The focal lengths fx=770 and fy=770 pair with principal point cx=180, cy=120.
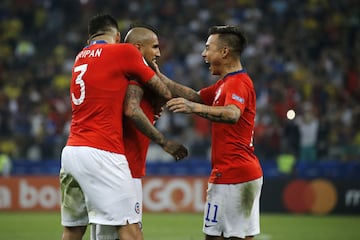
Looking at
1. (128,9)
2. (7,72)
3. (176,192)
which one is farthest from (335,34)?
(7,72)

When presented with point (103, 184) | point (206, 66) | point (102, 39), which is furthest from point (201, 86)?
point (103, 184)

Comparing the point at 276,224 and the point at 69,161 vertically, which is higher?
the point at 69,161

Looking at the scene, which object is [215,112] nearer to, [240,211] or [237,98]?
[237,98]

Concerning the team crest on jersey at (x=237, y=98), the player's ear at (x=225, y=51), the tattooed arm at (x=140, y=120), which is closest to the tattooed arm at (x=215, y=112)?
the team crest on jersey at (x=237, y=98)

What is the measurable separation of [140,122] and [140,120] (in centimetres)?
2

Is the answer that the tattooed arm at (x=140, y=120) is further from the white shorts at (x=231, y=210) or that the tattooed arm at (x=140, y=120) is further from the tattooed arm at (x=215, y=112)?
the white shorts at (x=231, y=210)

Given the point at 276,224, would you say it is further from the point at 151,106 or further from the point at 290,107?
the point at 151,106

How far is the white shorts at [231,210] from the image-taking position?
22.9 ft

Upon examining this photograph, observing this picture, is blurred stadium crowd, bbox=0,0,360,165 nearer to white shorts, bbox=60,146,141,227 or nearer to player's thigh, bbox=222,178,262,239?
player's thigh, bbox=222,178,262,239

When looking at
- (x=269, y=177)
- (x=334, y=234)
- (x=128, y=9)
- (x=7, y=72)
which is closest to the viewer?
(x=334, y=234)

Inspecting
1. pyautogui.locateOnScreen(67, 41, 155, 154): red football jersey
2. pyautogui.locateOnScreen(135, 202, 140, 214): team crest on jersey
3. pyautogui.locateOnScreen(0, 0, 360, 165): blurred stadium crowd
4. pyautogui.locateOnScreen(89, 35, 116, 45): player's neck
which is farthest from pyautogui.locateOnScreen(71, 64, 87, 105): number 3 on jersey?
pyautogui.locateOnScreen(0, 0, 360, 165): blurred stadium crowd

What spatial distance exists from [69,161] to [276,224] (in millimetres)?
8483

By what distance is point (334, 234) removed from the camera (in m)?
12.6

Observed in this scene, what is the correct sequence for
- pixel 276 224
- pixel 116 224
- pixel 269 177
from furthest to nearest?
pixel 269 177, pixel 276 224, pixel 116 224
